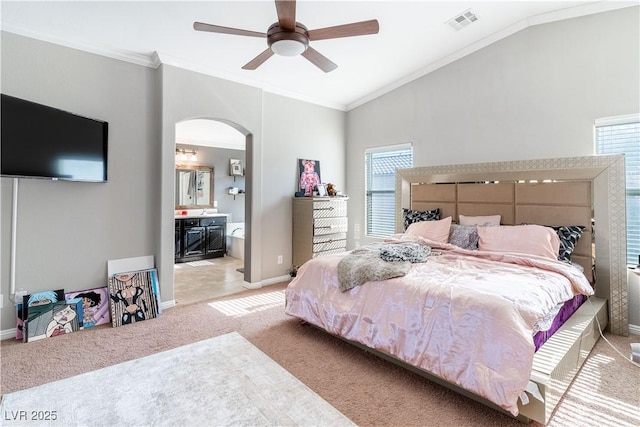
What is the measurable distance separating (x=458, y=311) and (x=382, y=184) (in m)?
3.47

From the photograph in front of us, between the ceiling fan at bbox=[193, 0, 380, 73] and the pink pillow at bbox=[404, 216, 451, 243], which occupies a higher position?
the ceiling fan at bbox=[193, 0, 380, 73]

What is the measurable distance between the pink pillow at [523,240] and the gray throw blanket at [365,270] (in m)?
1.18

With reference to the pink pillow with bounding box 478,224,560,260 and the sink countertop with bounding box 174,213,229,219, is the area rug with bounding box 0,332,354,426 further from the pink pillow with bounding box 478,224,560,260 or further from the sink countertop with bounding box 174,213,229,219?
the sink countertop with bounding box 174,213,229,219

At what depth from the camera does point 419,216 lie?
171 inches

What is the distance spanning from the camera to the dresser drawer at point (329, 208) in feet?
15.4

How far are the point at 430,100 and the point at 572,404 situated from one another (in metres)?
3.72

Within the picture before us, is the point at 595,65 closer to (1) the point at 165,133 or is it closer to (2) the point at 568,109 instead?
(2) the point at 568,109

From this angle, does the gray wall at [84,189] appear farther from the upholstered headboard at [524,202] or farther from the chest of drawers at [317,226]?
the upholstered headboard at [524,202]

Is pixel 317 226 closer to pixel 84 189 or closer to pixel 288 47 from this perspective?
pixel 288 47

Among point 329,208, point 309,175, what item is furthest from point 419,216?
point 309,175

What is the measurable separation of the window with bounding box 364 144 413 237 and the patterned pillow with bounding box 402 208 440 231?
23.4 inches

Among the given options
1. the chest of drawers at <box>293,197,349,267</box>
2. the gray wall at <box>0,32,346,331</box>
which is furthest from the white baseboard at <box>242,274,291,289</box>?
the chest of drawers at <box>293,197,349,267</box>

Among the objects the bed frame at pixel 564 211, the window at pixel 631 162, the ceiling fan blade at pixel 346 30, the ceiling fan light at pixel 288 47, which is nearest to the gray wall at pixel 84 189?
the ceiling fan light at pixel 288 47

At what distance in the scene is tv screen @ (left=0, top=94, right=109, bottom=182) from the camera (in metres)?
2.62
